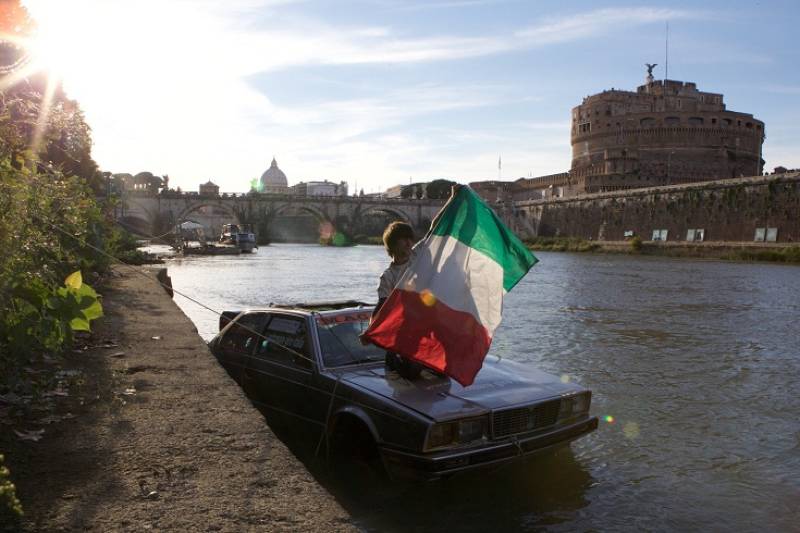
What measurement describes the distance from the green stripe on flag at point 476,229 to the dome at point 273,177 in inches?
6914

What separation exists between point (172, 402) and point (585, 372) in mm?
6318

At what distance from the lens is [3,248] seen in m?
5.09

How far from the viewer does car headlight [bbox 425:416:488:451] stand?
4.34 meters

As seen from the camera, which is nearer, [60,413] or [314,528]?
[314,528]

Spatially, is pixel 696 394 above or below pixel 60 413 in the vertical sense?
below

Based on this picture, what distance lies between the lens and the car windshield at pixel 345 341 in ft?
17.8

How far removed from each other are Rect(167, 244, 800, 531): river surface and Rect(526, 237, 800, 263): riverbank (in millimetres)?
25984

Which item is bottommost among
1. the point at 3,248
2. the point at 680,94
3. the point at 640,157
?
the point at 3,248

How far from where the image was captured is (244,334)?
6.50 metres

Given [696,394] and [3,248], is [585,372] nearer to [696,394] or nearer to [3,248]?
[696,394]

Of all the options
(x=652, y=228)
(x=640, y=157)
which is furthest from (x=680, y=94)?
(x=652, y=228)

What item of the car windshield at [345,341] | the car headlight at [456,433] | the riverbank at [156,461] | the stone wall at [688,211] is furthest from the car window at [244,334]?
the stone wall at [688,211]

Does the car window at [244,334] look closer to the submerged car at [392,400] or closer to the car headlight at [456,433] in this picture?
the submerged car at [392,400]

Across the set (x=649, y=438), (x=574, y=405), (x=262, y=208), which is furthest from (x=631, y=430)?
(x=262, y=208)
